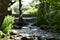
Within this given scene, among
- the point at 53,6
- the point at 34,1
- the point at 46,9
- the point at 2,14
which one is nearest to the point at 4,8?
the point at 2,14

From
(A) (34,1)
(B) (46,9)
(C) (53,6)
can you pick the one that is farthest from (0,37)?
(A) (34,1)

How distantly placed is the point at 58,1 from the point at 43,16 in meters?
11.6

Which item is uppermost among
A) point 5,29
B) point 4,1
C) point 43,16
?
point 4,1

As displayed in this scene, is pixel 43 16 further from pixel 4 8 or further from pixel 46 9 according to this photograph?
pixel 4 8

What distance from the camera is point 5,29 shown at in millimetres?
12977

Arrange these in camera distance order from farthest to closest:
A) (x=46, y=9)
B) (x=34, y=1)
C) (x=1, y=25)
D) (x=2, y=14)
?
1. (x=34, y=1)
2. (x=46, y=9)
3. (x=1, y=25)
4. (x=2, y=14)

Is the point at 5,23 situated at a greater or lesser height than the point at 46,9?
greater

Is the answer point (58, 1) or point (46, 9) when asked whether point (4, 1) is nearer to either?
point (58, 1)

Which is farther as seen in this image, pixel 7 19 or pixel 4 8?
pixel 7 19

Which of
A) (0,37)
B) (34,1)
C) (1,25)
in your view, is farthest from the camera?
(34,1)

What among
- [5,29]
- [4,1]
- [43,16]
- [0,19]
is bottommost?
[43,16]

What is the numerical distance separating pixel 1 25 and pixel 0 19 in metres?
0.95

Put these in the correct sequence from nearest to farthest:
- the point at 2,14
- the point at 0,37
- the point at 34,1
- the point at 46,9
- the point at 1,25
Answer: the point at 0,37 < the point at 2,14 < the point at 1,25 < the point at 46,9 < the point at 34,1

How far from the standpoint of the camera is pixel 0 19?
1175cm
